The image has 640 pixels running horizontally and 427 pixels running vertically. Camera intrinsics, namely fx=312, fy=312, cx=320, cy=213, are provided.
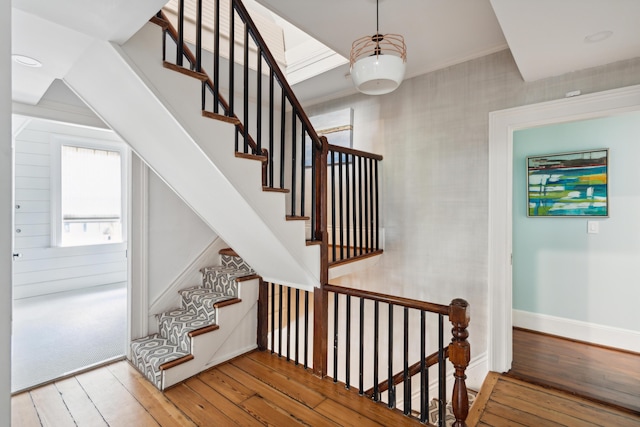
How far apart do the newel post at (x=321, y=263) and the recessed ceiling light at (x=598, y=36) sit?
1.81 metres

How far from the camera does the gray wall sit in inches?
109

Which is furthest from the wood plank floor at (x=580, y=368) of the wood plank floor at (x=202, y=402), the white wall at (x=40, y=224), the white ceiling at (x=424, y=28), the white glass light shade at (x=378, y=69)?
the white wall at (x=40, y=224)

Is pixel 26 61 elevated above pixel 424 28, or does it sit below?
below

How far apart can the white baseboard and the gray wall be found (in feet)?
4.61

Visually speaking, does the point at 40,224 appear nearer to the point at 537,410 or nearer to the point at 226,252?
the point at 226,252

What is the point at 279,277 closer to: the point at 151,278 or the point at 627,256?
the point at 151,278

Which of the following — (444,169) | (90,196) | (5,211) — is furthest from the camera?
(90,196)

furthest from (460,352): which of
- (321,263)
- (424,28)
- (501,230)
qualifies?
(424,28)

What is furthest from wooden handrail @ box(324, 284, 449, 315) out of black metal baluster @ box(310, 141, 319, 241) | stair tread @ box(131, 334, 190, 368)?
stair tread @ box(131, 334, 190, 368)

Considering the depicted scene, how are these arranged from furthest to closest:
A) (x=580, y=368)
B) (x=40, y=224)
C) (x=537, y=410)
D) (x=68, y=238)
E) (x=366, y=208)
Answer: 1. (x=68, y=238)
2. (x=40, y=224)
3. (x=366, y=208)
4. (x=580, y=368)
5. (x=537, y=410)

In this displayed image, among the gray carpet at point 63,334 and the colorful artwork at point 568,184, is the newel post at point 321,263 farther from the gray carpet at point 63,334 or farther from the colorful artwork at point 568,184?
the colorful artwork at point 568,184

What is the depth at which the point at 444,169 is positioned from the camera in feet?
10.0

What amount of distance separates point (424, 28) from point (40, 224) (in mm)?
5738

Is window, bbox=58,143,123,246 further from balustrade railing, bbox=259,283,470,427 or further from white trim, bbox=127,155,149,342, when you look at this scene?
balustrade railing, bbox=259,283,470,427
